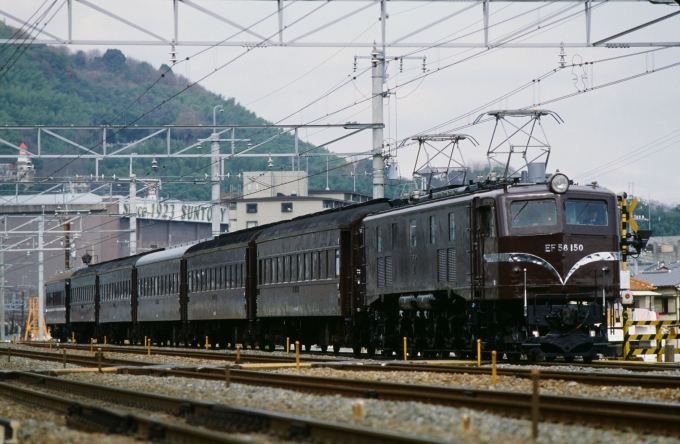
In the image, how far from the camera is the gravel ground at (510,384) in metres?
13.8

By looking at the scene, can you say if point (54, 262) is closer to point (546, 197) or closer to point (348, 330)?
point (348, 330)

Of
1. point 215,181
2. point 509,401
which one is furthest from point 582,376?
point 215,181

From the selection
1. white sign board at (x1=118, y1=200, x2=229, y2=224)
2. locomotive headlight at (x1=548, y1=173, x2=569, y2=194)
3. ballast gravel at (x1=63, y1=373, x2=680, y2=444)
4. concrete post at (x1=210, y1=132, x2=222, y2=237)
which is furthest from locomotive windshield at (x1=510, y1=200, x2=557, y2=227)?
white sign board at (x1=118, y1=200, x2=229, y2=224)

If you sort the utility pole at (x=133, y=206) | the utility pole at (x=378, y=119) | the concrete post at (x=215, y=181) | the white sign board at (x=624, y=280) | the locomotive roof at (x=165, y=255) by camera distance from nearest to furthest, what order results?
the white sign board at (x=624, y=280) → the utility pole at (x=378, y=119) → the concrete post at (x=215, y=181) → the locomotive roof at (x=165, y=255) → the utility pole at (x=133, y=206)

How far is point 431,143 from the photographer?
26.5 metres

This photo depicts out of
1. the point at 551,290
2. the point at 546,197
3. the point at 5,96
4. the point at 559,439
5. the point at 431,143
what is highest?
the point at 5,96

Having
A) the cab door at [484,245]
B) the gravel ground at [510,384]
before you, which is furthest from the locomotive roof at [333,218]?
the gravel ground at [510,384]

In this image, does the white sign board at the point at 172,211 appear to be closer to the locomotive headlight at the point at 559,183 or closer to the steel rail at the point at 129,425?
the locomotive headlight at the point at 559,183

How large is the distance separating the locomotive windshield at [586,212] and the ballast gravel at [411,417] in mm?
8064

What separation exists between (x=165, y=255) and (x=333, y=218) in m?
18.1

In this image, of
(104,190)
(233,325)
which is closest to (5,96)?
(104,190)

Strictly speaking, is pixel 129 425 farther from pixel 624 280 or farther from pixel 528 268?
pixel 624 280

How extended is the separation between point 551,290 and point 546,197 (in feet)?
6.08

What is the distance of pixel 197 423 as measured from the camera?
1184 centimetres
